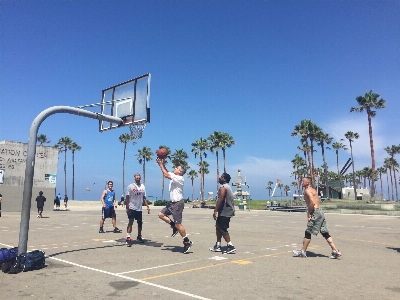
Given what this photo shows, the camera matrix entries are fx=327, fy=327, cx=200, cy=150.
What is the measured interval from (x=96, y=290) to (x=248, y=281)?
243cm

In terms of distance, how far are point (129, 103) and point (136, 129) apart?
916 mm

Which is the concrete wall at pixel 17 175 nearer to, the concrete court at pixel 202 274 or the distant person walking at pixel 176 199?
the concrete court at pixel 202 274

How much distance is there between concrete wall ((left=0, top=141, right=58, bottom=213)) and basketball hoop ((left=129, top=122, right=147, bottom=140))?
26.0 metres

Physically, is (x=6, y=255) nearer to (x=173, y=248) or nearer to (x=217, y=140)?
(x=173, y=248)

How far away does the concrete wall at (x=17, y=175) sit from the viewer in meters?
32.6

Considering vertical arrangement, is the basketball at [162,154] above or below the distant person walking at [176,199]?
above

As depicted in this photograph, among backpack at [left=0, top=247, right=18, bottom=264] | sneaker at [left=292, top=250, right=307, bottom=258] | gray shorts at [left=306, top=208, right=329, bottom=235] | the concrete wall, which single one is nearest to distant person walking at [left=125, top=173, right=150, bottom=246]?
backpack at [left=0, top=247, right=18, bottom=264]

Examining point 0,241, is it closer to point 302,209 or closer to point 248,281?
point 248,281

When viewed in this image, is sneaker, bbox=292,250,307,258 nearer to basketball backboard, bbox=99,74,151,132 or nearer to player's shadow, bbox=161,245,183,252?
player's shadow, bbox=161,245,183,252

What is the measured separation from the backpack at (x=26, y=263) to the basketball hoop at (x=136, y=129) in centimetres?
516

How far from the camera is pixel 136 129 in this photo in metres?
11.0

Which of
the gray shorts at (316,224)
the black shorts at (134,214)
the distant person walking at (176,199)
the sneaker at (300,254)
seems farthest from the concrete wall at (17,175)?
the gray shorts at (316,224)

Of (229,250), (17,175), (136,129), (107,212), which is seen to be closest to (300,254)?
(229,250)

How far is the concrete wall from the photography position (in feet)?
107
